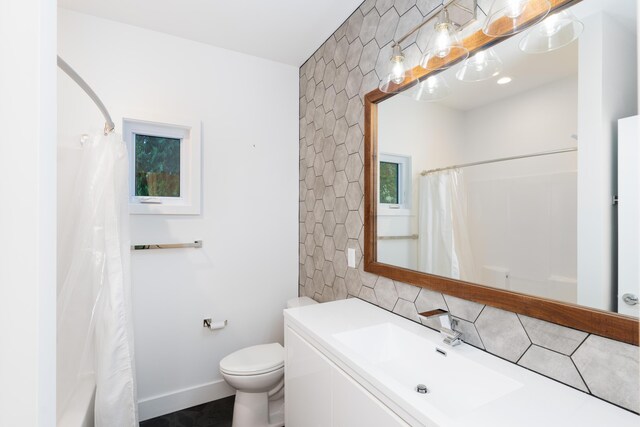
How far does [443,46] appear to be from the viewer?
1.12 m

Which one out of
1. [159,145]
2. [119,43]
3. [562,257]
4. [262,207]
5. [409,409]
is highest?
[119,43]

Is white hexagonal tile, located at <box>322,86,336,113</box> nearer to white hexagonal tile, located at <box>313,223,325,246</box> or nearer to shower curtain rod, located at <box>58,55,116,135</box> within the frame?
white hexagonal tile, located at <box>313,223,325,246</box>

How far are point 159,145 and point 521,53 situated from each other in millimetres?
2084

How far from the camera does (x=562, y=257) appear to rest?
94cm

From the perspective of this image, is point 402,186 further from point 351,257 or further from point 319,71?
point 319,71

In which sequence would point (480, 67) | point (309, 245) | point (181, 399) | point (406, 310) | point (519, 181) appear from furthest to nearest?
point (309, 245), point (181, 399), point (406, 310), point (480, 67), point (519, 181)

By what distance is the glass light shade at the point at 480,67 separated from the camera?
112cm

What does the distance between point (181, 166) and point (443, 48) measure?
70.2 inches

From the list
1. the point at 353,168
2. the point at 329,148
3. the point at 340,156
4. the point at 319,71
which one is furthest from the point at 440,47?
the point at 319,71

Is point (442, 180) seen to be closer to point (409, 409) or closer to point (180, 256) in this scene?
point (409, 409)

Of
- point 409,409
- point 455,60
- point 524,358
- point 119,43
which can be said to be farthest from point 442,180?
point 119,43

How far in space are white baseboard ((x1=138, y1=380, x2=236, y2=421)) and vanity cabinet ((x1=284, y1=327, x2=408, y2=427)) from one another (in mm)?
875

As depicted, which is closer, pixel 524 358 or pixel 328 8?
pixel 524 358

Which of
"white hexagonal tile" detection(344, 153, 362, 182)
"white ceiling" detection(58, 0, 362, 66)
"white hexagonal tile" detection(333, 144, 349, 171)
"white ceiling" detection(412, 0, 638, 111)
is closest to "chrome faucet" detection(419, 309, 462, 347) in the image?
"white ceiling" detection(412, 0, 638, 111)
